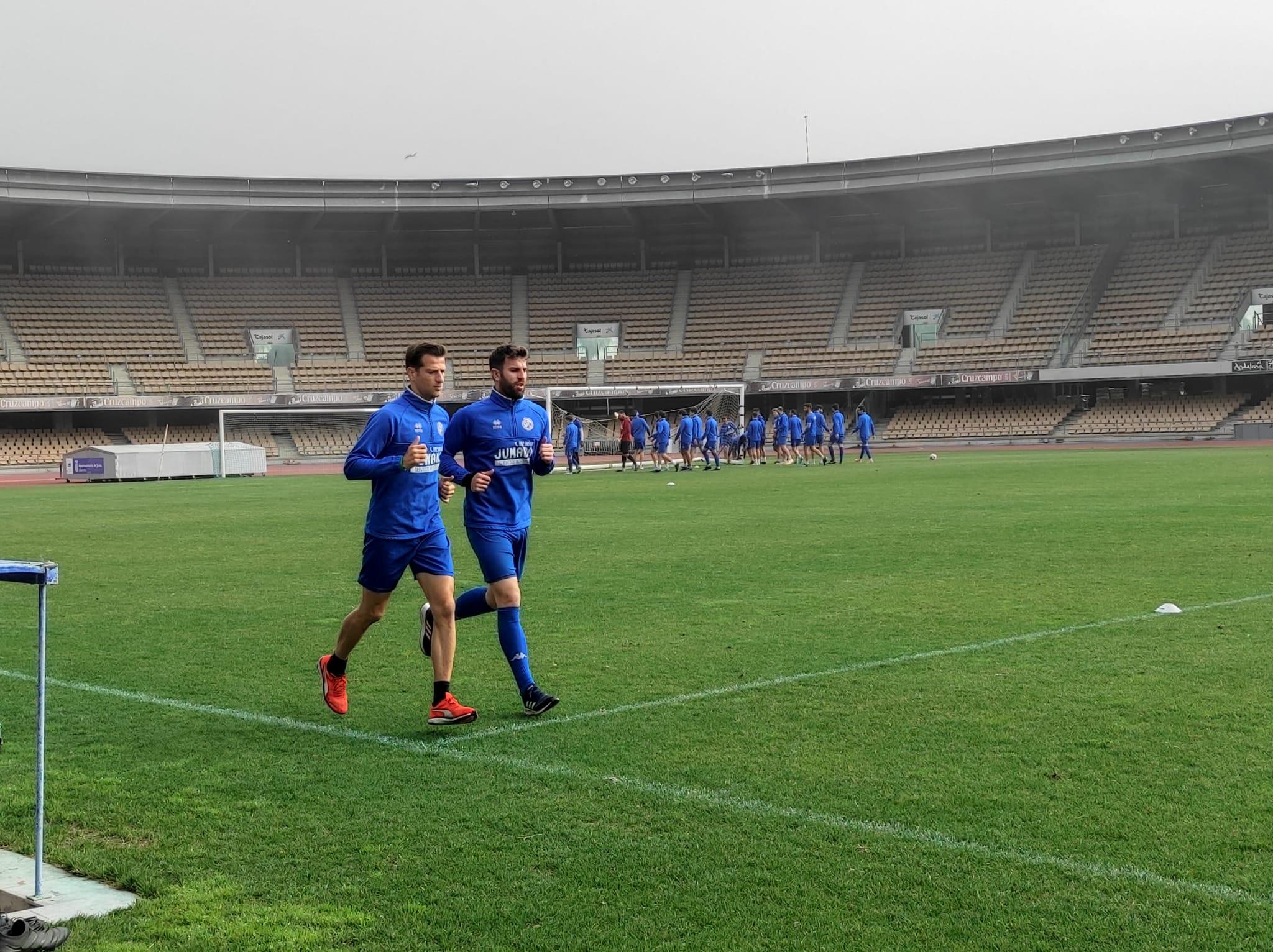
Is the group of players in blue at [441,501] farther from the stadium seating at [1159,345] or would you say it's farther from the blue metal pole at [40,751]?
the stadium seating at [1159,345]

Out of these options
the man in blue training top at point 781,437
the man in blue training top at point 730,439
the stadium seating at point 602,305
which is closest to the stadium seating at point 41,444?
the stadium seating at point 602,305

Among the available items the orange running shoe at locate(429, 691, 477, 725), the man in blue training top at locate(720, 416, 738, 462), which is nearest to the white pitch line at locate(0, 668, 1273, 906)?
the orange running shoe at locate(429, 691, 477, 725)

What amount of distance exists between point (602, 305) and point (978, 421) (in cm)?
1890

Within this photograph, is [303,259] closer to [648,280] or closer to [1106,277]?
[648,280]

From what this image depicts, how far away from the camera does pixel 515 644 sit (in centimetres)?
662

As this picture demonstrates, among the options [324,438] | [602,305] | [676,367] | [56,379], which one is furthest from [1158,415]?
[56,379]

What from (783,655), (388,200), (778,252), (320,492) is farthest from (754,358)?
(783,655)

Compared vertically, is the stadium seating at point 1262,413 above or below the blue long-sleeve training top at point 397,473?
above

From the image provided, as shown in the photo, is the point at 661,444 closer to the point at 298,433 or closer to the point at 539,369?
the point at 298,433

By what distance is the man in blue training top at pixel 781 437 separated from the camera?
131 ft

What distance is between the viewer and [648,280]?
205 feet

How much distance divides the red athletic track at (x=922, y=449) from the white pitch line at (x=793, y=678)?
3401 cm

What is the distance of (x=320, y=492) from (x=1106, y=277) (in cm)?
4080

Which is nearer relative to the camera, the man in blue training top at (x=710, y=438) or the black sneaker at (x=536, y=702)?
the black sneaker at (x=536, y=702)
